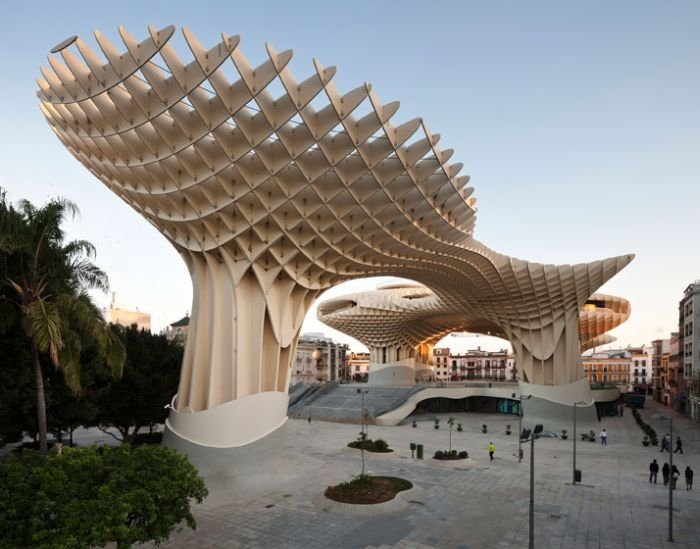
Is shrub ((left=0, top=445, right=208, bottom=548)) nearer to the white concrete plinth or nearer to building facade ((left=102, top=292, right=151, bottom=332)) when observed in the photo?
the white concrete plinth

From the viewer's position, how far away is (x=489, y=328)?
8025 cm

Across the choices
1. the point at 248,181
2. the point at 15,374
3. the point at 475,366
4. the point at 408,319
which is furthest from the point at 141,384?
the point at 475,366

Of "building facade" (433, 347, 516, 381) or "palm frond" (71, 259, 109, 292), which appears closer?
"palm frond" (71, 259, 109, 292)

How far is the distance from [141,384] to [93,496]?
1900 centimetres

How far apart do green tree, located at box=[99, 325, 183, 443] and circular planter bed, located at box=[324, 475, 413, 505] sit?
14.0m

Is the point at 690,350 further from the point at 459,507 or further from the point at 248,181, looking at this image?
the point at 248,181

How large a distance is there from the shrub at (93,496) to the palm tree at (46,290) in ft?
13.0

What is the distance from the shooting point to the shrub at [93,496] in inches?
440

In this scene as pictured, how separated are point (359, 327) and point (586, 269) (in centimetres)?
3649

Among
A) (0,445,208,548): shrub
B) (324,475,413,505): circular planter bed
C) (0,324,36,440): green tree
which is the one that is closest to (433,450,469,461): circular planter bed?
(324,475,413,505): circular planter bed

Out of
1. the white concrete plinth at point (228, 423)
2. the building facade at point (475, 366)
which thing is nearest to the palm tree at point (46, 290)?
the white concrete plinth at point (228, 423)

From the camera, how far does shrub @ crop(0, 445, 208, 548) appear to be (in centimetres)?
1116

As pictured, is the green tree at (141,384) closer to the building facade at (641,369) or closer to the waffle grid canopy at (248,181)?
the waffle grid canopy at (248,181)

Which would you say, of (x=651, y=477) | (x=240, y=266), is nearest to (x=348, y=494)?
(x=240, y=266)
